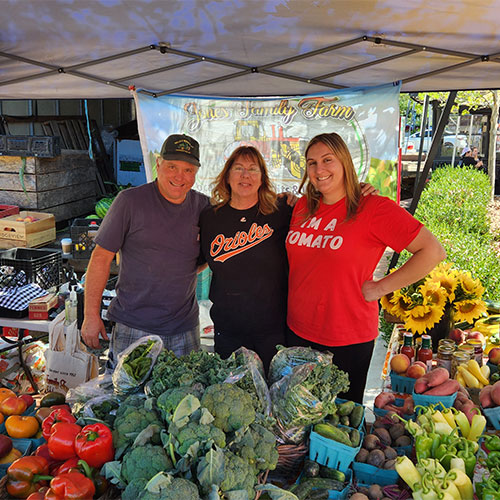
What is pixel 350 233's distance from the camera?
2.64 meters

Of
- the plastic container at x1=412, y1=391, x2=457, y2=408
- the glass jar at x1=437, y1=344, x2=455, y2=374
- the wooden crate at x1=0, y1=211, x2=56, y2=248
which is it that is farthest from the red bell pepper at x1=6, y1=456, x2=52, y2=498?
the wooden crate at x1=0, y1=211, x2=56, y2=248

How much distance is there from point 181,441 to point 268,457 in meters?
0.30

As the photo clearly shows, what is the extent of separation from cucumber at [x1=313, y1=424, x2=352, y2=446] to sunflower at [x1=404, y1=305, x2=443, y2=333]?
5.88 ft

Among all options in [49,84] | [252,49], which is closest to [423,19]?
[252,49]

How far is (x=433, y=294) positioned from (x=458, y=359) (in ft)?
2.20

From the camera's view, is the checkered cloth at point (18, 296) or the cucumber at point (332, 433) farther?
the checkered cloth at point (18, 296)

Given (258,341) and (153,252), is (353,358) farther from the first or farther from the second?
(153,252)

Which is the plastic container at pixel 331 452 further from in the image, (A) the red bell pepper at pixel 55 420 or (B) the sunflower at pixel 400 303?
(B) the sunflower at pixel 400 303

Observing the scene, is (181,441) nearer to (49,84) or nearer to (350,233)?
(350,233)

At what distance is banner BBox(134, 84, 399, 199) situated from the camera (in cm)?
427

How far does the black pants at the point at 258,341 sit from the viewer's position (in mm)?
2889

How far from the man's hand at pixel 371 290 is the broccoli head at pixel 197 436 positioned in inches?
51.5

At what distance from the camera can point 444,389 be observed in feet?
8.05

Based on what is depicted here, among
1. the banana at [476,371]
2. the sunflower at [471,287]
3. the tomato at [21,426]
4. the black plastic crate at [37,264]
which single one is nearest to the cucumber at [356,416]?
the banana at [476,371]
